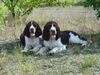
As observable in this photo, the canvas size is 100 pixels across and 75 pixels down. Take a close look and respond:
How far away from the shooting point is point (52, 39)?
36.3ft

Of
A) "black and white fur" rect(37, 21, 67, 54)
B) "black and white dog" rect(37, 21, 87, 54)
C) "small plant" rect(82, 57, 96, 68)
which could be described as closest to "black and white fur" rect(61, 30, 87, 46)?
"black and white dog" rect(37, 21, 87, 54)

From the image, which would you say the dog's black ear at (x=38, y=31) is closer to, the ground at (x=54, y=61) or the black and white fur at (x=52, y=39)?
the black and white fur at (x=52, y=39)

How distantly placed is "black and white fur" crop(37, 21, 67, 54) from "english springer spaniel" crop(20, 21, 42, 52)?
12.3 inches

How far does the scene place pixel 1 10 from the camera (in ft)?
40.1

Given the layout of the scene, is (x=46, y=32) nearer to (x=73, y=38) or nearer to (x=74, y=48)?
(x=74, y=48)

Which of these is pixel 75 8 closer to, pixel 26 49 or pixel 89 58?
pixel 26 49

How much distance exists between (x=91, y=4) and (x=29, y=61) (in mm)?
3862

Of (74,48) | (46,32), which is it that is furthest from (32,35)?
(74,48)

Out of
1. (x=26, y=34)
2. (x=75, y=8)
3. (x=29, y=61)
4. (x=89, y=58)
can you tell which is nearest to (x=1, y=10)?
(x=26, y=34)

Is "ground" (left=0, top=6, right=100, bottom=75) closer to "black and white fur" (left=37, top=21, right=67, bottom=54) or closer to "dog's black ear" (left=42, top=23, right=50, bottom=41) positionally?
"black and white fur" (left=37, top=21, right=67, bottom=54)

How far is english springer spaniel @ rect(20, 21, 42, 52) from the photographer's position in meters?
11.3

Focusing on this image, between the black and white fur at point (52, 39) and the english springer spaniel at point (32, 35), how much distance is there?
311 mm

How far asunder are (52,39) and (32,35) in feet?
1.97

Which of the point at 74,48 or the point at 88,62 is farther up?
the point at 88,62
